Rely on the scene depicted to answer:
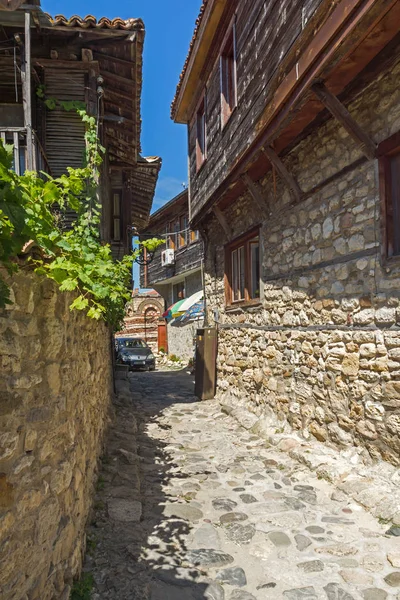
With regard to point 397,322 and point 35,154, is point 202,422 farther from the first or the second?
point 35,154

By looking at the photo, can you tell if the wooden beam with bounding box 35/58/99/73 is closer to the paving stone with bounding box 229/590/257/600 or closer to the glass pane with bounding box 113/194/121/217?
the glass pane with bounding box 113/194/121/217

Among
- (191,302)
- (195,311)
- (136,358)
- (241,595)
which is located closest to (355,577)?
(241,595)

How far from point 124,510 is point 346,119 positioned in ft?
14.6

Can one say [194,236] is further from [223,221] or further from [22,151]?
[22,151]

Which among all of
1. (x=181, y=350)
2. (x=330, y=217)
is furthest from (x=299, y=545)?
(x=181, y=350)

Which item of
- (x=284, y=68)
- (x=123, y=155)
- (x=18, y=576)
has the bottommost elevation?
(x=18, y=576)

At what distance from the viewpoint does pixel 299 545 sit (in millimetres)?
3598

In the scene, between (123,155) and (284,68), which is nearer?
(284,68)

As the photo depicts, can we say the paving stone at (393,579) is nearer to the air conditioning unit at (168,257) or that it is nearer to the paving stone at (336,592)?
the paving stone at (336,592)

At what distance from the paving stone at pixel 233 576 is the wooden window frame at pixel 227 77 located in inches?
282

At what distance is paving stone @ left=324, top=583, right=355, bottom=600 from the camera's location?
9.57 feet

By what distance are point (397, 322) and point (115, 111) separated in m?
7.15

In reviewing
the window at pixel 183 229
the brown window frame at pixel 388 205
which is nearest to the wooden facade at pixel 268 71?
the brown window frame at pixel 388 205

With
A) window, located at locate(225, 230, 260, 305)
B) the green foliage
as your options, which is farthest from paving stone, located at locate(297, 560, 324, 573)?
window, located at locate(225, 230, 260, 305)
